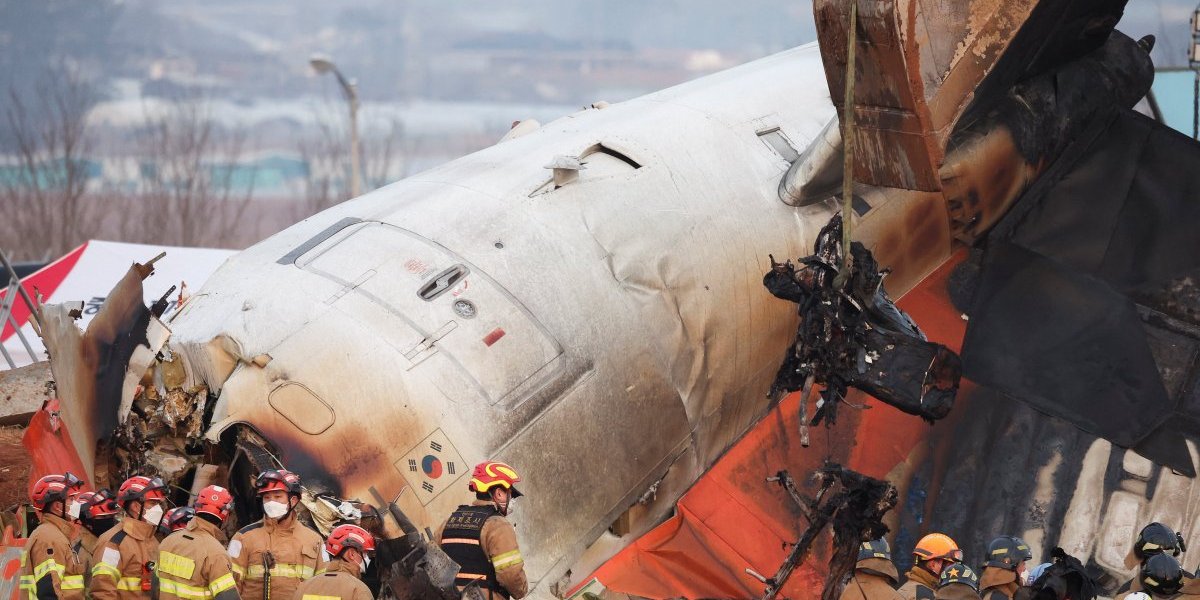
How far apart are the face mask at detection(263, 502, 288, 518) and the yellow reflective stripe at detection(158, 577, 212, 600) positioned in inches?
24.3

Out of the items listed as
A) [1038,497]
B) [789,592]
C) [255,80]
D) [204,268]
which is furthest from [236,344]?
[255,80]

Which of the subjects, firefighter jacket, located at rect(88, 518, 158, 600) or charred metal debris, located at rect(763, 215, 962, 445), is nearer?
firefighter jacket, located at rect(88, 518, 158, 600)

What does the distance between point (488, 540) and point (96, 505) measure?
2.99 metres

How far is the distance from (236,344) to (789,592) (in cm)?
532

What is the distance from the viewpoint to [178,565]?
853 centimetres

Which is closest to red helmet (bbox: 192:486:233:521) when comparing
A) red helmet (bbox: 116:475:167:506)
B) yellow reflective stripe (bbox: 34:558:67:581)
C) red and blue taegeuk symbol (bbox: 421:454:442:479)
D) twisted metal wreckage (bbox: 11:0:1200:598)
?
red helmet (bbox: 116:475:167:506)

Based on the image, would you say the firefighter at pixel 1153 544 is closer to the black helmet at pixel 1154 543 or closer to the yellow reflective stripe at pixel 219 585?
the black helmet at pixel 1154 543

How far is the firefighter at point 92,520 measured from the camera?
371 inches

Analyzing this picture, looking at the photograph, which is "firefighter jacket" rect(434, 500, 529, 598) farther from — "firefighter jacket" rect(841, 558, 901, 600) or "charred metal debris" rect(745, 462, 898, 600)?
"charred metal debris" rect(745, 462, 898, 600)

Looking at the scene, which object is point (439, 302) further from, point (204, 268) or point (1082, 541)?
point (204, 268)

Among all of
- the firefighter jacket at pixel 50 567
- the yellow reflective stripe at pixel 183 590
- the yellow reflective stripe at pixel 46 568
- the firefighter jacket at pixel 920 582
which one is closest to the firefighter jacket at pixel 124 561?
the firefighter jacket at pixel 50 567

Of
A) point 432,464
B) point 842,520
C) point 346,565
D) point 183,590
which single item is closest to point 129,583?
point 183,590

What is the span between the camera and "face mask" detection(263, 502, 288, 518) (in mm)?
8797

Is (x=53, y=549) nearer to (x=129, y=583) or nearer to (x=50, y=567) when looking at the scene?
(x=50, y=567)
